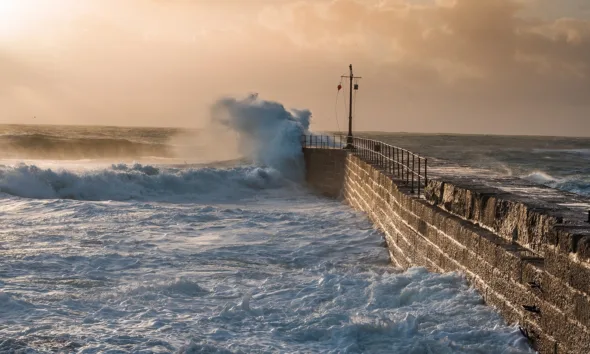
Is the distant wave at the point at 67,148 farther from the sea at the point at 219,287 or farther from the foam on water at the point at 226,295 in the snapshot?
the foam on water at the point at 226,295

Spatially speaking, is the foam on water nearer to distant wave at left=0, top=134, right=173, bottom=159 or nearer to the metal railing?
the metal railing

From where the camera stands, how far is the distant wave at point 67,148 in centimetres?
5138

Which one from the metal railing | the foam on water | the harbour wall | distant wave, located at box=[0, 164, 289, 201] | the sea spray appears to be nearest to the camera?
the harbour wall

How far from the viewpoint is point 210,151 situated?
40438 mm

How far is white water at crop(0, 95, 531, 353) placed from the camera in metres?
6.09

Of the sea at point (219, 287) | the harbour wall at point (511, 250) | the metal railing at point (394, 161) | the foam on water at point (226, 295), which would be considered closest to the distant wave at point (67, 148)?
the metal railing at point (394, 161)

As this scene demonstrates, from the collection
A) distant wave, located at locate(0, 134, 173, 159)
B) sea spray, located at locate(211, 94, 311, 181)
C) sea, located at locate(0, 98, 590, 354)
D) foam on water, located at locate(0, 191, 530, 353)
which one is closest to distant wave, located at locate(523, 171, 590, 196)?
sea spray, located at locate(211, 94, 311, 181)

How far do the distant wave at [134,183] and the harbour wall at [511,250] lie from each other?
14.2m

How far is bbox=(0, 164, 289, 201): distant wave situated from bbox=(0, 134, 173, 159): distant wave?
1047 inches

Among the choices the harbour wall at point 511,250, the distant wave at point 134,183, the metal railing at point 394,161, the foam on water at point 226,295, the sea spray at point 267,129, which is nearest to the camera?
the harbour wall at point 511,250

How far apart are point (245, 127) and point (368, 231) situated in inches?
883

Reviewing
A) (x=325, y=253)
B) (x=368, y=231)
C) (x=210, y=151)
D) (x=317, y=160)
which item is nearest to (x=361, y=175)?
(x=368, y=231)

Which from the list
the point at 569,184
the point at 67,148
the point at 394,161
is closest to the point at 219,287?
the point at 394,161

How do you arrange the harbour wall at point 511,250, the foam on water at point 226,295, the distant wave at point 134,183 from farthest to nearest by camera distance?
the distant wave at point 134,183 < the foam on water at point 226,295 < the harbour wall at point 511,250
